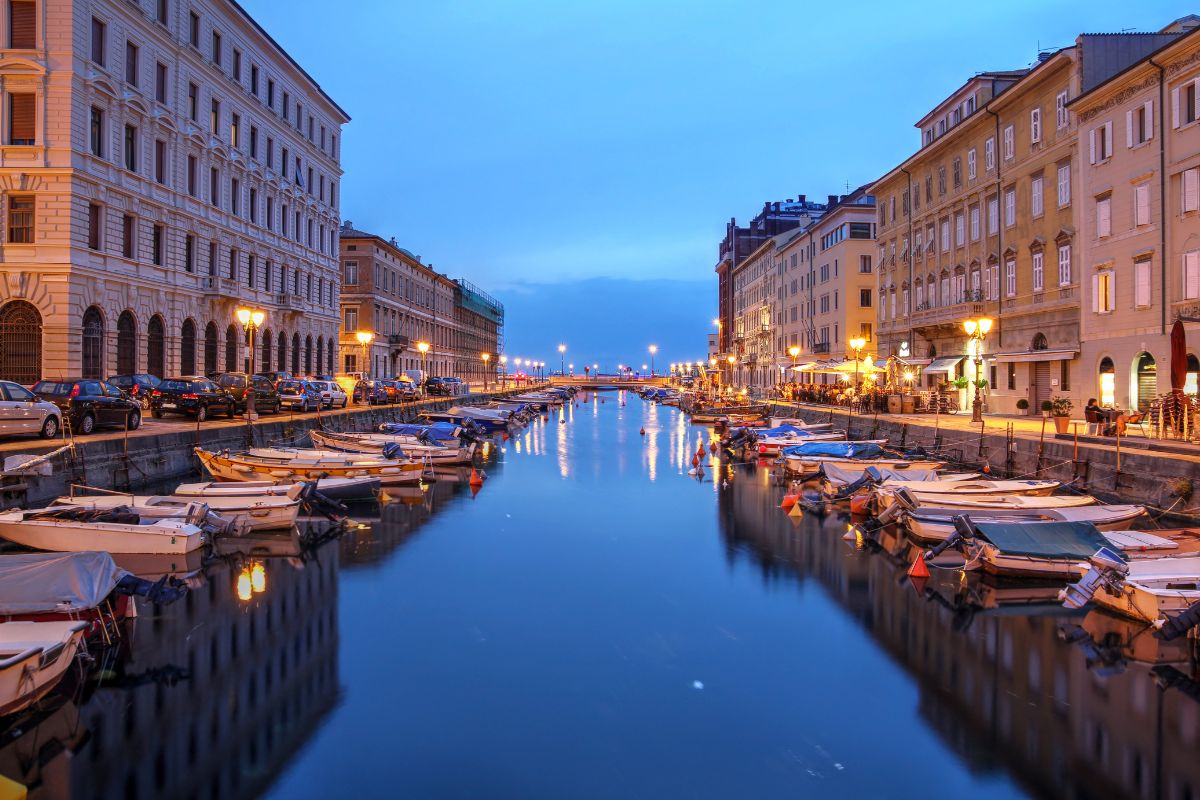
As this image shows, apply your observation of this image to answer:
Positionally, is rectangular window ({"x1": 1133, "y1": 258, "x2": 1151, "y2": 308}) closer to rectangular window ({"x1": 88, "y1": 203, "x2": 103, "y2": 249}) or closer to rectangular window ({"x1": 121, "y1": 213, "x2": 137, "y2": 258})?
rectangular window ({"x1": 88, "y1": 203, "x2": 103, "y2": 249})

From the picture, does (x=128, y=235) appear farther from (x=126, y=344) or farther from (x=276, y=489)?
(x=276, y=489)

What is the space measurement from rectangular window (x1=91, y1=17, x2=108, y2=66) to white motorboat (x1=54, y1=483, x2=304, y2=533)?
28374 mm

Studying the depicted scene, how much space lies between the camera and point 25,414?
21656 millimetres

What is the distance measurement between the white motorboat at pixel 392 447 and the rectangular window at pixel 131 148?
1818 centimetres

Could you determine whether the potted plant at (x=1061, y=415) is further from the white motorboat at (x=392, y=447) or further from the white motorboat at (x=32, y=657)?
the white motorboat at (x=32, y=657)

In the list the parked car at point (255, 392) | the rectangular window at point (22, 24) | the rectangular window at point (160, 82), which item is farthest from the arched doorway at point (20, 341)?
the rectangular window at point (160, 82)

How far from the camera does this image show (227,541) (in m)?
18.3

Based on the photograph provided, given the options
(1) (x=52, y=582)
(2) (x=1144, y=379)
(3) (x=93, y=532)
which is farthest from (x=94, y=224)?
(2) (x=1144, y=379)

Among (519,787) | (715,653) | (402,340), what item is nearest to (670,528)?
(715,653)

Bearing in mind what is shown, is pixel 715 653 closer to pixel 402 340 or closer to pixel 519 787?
pixel 519 787

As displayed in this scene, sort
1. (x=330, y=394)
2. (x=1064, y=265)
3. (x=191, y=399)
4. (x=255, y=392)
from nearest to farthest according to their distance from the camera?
(x=191, y=399) → (x=1064, y=265) → (x=255, y=392) → (x=330, y=394)

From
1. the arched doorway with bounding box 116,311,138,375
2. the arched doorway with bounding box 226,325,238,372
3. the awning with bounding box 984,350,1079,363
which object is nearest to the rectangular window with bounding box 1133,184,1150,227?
the awning with bounding box 984,350,1079,363

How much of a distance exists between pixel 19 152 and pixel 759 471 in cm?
3428

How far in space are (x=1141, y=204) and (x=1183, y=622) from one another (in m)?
25.6
